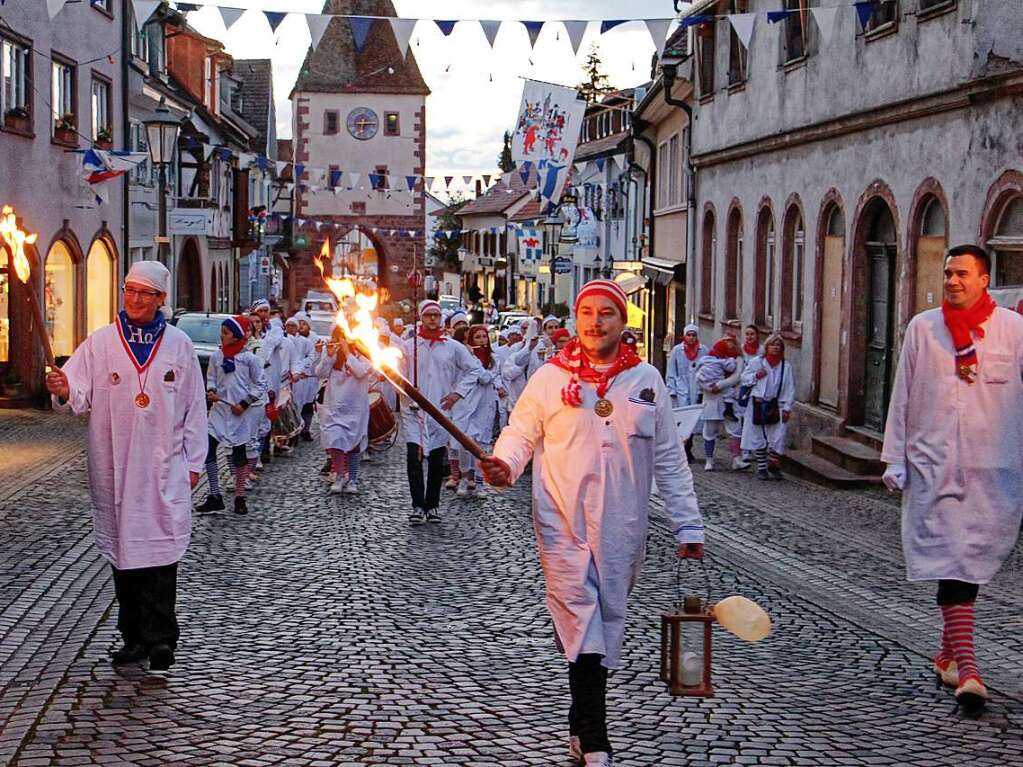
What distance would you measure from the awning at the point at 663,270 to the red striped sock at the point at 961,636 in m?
26.6

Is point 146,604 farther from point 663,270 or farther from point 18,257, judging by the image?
point 663,270

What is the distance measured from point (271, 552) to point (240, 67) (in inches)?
2371

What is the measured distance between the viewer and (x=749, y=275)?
26.8 meters

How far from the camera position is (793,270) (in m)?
24.3

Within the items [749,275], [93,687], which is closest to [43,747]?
[93,687]

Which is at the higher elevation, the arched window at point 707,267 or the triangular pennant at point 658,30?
the triangular pennant at point 658,30

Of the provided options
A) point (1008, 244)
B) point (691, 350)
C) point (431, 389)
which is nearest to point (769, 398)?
point (691, 350)

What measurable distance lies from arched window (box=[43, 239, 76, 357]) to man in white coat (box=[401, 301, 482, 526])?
1559cm

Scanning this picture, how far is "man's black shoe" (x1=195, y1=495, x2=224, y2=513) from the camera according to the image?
1450 centimetres

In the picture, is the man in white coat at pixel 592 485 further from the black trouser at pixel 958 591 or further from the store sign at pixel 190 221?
the store sign at pixel 190 221

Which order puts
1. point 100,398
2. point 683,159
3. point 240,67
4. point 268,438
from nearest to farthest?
point 100,398 → point 268,438 → point 683,159 → point 240,67

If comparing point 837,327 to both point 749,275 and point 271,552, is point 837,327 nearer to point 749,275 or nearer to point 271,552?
point 749,275

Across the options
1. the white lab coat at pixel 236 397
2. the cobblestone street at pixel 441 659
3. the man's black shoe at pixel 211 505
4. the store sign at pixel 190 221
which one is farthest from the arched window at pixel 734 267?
the store sign at pixel 190 221

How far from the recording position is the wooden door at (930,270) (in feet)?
57.8
